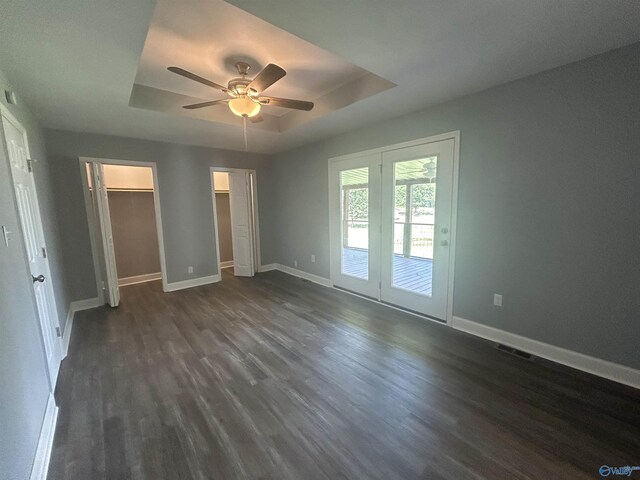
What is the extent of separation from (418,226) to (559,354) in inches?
65.8

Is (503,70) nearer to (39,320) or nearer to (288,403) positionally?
(288,403)

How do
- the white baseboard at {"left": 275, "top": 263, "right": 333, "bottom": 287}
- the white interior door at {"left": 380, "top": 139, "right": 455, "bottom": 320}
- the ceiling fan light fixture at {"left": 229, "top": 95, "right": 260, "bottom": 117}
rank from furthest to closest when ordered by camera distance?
1. the white baseboard at {"left": 275, "top": 263, "right": 333, "bottom": 287}
2. the white interior door at {"left": 380, "top": 139, "right": 455, "bottom": 320}
3. the ceiling fan light fixture at {"left": 229, "top": 95, "right": 260, "bottom": 117}

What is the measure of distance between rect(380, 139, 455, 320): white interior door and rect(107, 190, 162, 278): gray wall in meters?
4.30

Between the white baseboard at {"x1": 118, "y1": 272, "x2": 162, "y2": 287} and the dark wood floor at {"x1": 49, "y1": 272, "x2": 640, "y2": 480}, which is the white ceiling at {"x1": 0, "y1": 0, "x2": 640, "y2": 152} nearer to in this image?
the dark wood floor at {"x1": 49, "y1": 272, "x2": 640, "y2": 480}

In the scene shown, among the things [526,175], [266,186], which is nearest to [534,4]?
[526,175]

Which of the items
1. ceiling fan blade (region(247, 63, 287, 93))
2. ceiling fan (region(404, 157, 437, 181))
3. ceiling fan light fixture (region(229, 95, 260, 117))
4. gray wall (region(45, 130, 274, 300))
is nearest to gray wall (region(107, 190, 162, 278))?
gray wall (region(45, 130, 274, 300))

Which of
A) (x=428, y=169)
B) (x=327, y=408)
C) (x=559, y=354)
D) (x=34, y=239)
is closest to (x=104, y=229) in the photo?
(x=34, y=239)

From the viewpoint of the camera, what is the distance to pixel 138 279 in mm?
4891

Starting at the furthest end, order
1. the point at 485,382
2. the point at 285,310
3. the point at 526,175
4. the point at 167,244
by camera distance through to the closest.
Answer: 1. the point at 167,244
2. the point at 285,310
3. the point at 526,175
4. the point at 485,382

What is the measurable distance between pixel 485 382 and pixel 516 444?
0.55 metres

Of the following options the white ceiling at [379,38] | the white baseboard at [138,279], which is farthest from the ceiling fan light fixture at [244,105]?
the white baseboard at [138,279]

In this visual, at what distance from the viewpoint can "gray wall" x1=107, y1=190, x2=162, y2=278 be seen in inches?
183

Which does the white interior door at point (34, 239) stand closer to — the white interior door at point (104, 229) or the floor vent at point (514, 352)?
the white interior door at point (104, 229)

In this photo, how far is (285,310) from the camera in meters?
3.49
